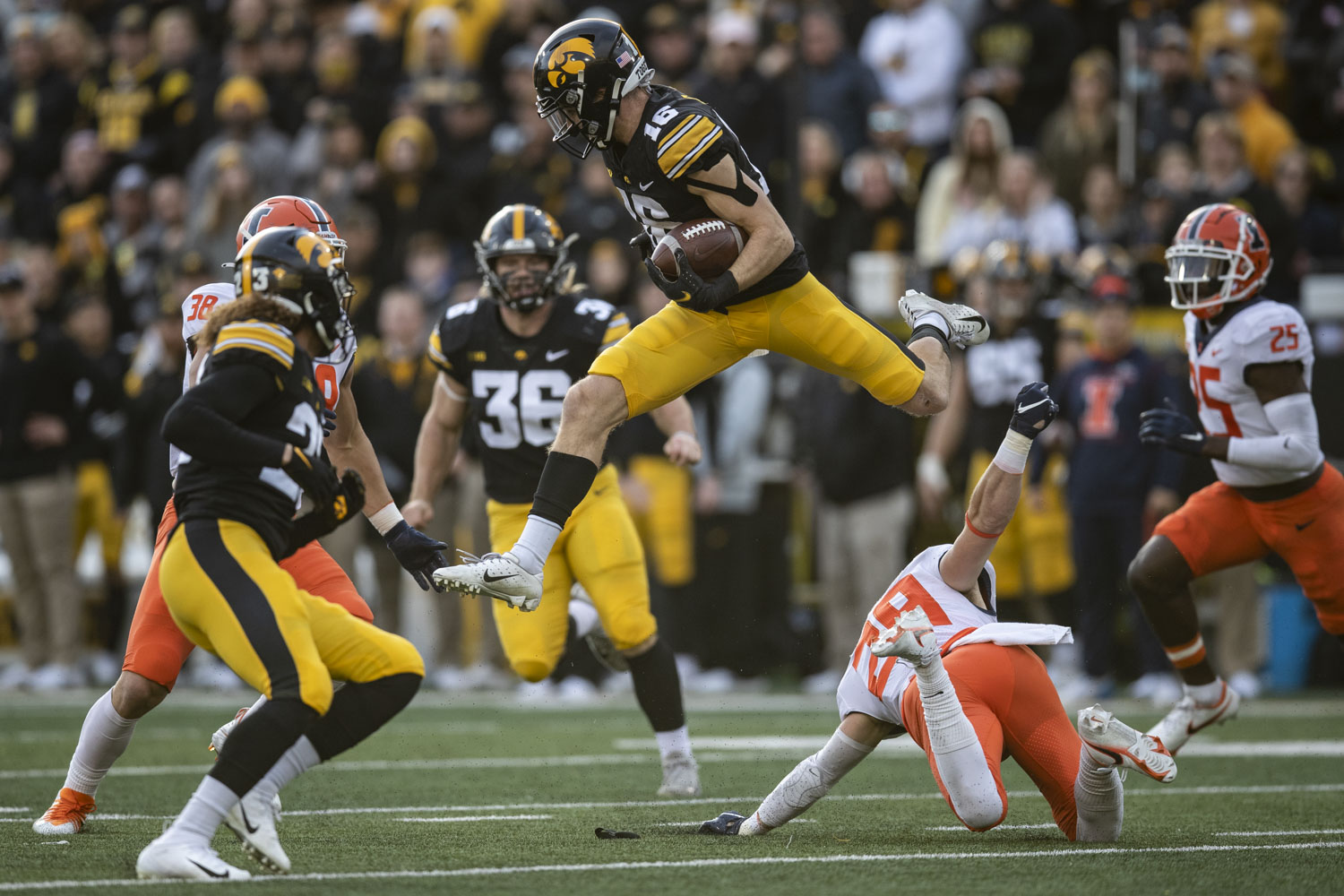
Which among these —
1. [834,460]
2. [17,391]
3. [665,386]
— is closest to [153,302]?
[17,391]

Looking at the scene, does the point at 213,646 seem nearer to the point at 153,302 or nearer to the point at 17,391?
the point at 17,391

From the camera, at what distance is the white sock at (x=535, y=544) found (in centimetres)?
541

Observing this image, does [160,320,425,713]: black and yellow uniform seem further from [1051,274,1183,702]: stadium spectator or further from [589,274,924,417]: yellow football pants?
[1051,274,1183,702]: stadium spectator

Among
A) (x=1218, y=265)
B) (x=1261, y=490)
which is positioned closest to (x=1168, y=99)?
(x=1218, y=265)

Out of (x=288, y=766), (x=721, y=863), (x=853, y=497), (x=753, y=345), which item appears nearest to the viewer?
(x=288, y=766)

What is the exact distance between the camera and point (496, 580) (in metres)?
5.30

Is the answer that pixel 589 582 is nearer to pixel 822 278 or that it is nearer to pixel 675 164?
pixel 675 164

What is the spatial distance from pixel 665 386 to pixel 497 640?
18.0 ft

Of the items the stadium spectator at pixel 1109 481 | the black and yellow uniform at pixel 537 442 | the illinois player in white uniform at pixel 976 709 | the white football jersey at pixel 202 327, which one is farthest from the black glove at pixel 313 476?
the stadium spectator at pixel 1109 481

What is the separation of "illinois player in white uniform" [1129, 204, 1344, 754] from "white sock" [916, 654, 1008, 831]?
7.32 ft

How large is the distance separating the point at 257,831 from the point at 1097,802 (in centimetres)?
231

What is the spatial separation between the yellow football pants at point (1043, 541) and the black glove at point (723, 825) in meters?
5.05

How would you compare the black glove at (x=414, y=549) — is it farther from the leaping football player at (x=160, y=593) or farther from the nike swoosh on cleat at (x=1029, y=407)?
the nike swoosh on cleat at (x=1029, y=407)

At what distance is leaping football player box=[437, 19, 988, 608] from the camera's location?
215 inches
